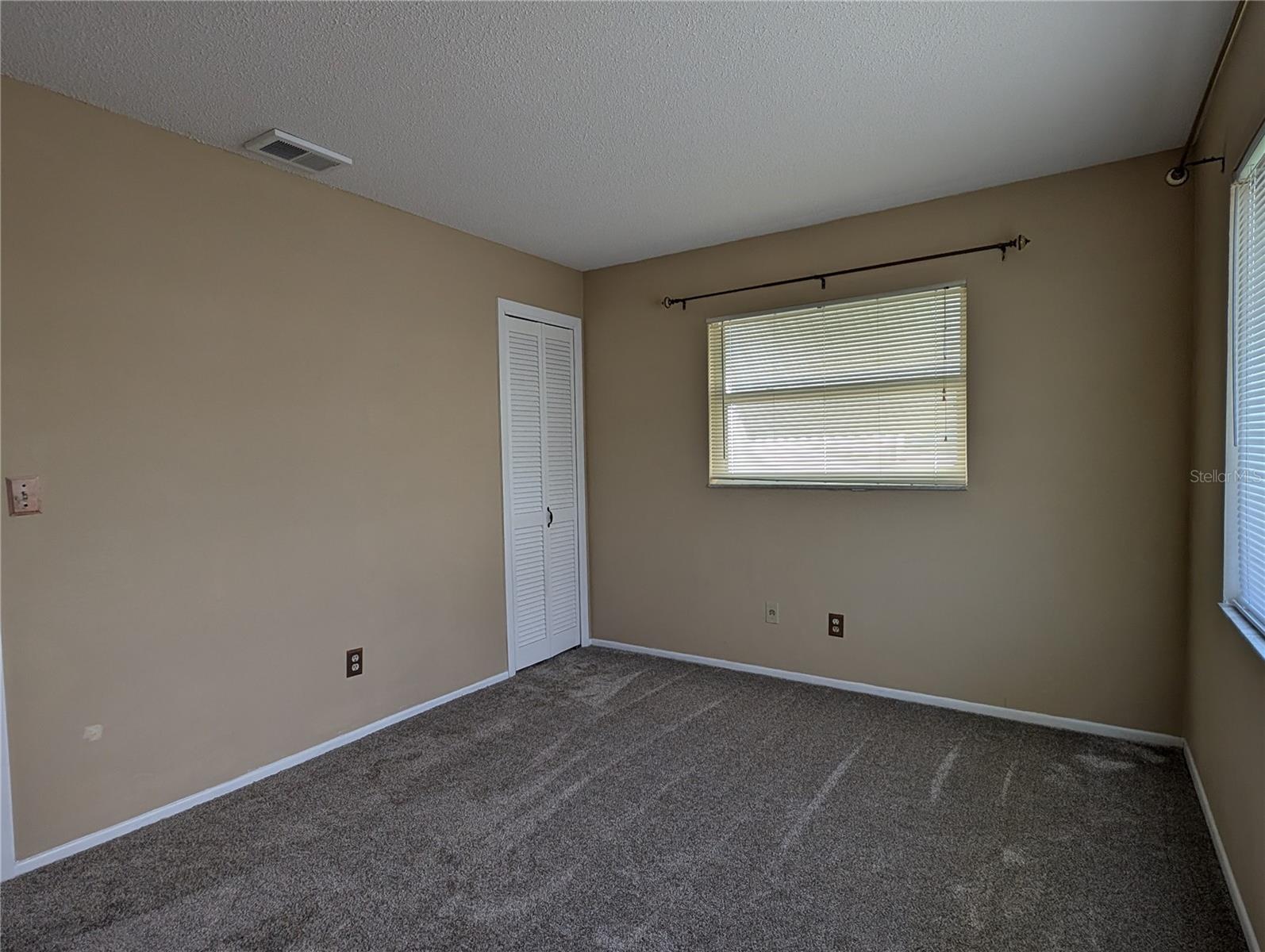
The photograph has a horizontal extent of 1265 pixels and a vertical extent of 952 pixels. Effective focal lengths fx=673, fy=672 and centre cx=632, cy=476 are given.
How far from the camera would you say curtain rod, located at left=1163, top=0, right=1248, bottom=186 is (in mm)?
1892

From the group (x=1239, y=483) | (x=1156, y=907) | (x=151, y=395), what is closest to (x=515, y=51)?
(x=151, y=395)

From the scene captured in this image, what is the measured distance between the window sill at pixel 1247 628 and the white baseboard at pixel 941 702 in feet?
3.60

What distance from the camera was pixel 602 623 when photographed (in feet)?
14.8

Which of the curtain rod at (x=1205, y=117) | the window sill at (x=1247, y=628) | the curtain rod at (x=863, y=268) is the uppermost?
the curtain rod at (x=1205, y=117)

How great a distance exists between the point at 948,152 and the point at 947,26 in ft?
2.91

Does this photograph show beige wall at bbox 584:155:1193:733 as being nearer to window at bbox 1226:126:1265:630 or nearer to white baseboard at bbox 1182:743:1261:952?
white baseboard at bbox 1182:743:1261:952

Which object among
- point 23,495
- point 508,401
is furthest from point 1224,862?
point 23,495

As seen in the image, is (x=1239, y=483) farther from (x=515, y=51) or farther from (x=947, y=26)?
(x=515, y=51)

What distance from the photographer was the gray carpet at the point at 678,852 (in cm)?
181

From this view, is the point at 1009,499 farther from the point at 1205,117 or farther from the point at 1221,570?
the point at 1205,117

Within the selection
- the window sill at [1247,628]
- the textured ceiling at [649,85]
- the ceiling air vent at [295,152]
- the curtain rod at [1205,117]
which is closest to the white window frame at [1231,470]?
the window sill at [1247,628]

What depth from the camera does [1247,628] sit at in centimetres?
179

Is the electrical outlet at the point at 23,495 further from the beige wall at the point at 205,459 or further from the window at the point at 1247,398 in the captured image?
the window at the point at 1247,398

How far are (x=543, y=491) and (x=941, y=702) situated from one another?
96.8 inches
